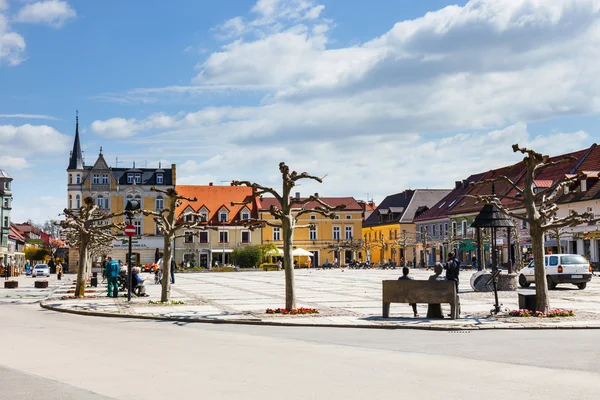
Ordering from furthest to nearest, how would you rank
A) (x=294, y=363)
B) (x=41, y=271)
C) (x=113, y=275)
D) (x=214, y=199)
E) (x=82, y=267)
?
(x=214, y=199) → (x=41, y=271) → (x=113, y=275) → (x=82, y=267) → (x=294, y=363)

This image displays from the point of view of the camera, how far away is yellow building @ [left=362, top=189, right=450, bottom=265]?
97062 mm

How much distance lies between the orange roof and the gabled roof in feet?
71.3

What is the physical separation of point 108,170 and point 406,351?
3211 inches

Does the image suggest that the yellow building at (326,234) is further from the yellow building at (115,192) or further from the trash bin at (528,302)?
the trash bin at (528,302)

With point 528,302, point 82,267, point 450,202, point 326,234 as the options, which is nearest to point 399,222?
point 326,234

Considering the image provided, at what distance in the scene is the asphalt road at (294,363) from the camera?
8.63 m

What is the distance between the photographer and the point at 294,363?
10.9 meters

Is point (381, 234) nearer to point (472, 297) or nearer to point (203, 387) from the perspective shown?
point (472, 297)

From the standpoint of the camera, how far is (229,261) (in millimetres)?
90500

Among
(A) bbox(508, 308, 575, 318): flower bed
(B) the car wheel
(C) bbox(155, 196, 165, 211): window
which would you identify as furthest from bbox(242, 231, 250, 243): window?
(A) bbox(508, 308, 575, 318): flower bed

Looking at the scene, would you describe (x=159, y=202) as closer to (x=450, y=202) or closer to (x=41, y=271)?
(x=41, y=271)

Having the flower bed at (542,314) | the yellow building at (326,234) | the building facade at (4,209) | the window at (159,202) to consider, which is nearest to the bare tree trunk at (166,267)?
the flower bed at (542,314)

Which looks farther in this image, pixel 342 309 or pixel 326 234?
pixel 326 234

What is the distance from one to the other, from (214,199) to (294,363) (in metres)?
84.2
